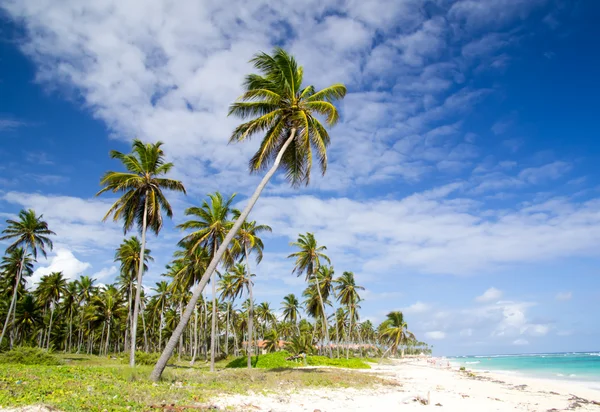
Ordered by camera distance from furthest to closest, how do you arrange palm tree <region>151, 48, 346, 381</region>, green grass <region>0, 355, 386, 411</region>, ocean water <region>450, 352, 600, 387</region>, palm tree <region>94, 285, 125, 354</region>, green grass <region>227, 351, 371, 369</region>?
palm tree <region>94, 285, 125, 354</region>
ocean water <region>450, 352, 600, 387</region>
green grass <region>227, 351, 371, 369</region>
palm tree <region>151, 48, 346, 381</region>
green grass <region>0, 355, 386, 411</region>

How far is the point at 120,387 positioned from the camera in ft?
32.5

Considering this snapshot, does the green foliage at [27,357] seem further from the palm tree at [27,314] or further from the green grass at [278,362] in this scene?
the palm tree at [27,314]

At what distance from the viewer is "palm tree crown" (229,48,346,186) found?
15.9m

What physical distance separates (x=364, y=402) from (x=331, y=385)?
3245mm

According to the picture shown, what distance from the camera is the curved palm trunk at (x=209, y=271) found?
12.1 meters

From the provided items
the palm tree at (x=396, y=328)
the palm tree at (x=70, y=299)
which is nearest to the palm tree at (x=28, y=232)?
the palm tree at (x=70, y=299)

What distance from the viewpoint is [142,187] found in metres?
21.9

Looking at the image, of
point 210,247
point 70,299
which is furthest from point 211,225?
point 70,299

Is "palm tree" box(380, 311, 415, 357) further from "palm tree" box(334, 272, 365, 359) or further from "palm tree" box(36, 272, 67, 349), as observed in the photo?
"palm tree" box(36, 272, 67, 349)

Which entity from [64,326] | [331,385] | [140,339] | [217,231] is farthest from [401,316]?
[64,326]

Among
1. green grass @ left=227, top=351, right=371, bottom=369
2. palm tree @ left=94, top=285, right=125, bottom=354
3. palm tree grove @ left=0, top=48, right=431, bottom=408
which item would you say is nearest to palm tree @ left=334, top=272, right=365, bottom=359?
palm tree grove @ left=0, top=48, right=431, bottom=408

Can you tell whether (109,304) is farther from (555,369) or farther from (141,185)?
(555,369)

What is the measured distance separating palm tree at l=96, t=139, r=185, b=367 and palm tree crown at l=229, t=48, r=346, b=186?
790cm

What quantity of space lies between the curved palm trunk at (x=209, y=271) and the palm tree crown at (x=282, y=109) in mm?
562
